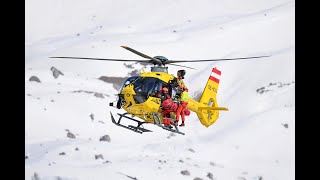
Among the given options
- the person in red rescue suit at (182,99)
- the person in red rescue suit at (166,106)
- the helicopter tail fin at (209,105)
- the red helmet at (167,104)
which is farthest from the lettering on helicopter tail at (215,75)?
the red helmet at (167,104)

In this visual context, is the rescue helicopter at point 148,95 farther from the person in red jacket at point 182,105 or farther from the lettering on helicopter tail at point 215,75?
the lettering on helicopter tail at point 215,75

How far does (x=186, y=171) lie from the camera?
116 feet

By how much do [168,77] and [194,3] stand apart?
37654 millimetres

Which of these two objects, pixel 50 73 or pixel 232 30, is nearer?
pixel 50 73

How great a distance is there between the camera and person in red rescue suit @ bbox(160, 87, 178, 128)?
22.9 meters

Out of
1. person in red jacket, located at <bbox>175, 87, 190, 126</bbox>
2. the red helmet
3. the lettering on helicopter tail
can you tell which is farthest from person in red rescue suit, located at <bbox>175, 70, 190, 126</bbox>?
the lettering on helicopter tail

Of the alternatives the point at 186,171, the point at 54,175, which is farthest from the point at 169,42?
the point at 54,175

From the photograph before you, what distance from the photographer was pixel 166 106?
2292cm

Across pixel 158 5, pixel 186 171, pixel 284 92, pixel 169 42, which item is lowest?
pixel 186 171

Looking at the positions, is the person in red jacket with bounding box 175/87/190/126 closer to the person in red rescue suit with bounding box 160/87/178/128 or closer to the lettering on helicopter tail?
the person in red rescue suit with bounding box 160/87/178/128

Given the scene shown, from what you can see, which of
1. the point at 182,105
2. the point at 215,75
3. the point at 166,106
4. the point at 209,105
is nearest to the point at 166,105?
the point at 166,106

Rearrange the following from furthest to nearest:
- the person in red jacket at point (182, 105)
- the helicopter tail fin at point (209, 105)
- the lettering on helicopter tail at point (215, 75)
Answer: the lettering on helicopter tail at point (215, 75), the helicopter tail fin at point (209, 105), the person in red jacket at point (182, 105)

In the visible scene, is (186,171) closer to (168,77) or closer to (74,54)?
(168,77)

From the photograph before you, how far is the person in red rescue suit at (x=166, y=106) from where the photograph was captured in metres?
22.9
